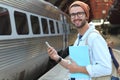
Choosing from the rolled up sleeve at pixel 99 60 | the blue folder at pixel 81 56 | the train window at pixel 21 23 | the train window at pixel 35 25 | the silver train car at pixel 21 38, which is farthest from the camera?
the train window at pixel 35 25

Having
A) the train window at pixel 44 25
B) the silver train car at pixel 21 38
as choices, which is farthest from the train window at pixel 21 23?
the train window at pixel 44 25

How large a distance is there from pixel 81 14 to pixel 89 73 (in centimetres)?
53

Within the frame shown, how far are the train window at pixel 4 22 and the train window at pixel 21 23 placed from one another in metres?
0.70

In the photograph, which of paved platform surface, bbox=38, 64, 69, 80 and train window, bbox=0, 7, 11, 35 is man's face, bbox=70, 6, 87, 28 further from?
paved platform surface, bbox=38, 64, 69, 80

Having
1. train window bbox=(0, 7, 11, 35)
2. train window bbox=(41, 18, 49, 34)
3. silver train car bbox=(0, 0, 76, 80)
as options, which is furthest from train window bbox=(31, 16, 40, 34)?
train window bbox=(0, 7, 11, 35)

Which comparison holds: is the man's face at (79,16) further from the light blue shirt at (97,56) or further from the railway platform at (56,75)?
the railway platform at (56,75)

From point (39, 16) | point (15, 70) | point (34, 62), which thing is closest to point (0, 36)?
point (15, 70)

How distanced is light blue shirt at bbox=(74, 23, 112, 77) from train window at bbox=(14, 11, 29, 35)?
17.8 feet

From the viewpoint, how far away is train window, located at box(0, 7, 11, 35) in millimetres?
7358

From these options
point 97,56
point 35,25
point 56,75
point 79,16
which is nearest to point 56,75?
point 56,75

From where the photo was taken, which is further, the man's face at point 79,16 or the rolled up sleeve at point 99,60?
the man's face at point 79,16

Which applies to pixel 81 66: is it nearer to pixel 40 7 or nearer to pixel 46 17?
pixel 40 7

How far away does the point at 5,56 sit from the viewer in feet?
24.7

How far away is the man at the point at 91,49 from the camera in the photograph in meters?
3.05
